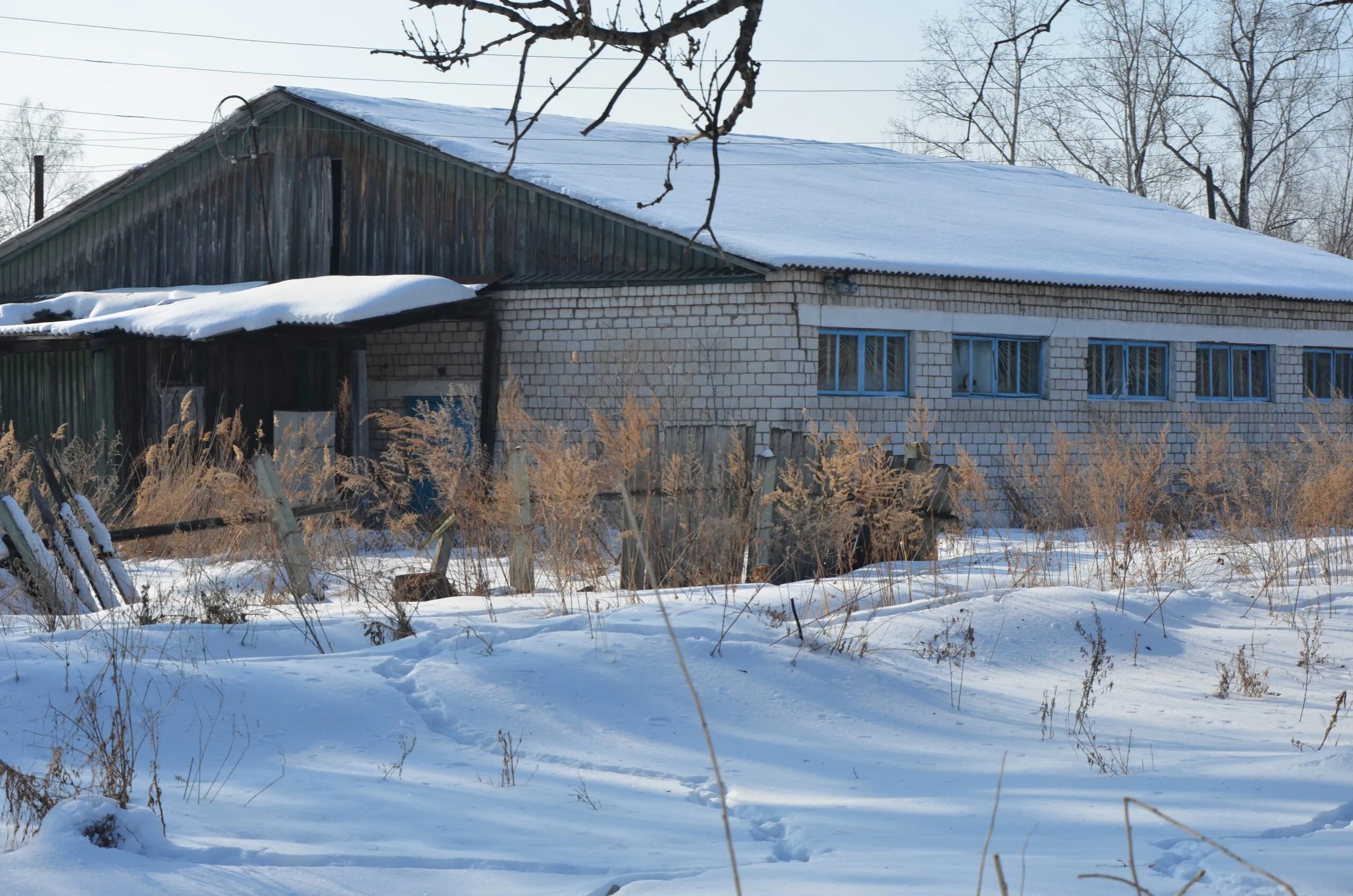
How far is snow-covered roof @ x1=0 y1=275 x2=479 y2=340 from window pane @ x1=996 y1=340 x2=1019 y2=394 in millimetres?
6439

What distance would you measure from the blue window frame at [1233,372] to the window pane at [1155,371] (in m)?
0.64

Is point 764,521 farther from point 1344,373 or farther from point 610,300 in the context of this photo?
point 1344,373

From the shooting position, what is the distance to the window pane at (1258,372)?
1962cm

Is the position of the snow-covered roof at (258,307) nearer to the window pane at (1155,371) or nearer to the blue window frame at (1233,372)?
the window pane at (1155,371)

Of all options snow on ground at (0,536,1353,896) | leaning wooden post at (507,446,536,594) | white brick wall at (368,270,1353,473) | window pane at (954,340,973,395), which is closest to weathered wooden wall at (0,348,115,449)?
white brick wall at (368,270,1353,473)

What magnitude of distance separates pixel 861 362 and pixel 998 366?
7.57ft

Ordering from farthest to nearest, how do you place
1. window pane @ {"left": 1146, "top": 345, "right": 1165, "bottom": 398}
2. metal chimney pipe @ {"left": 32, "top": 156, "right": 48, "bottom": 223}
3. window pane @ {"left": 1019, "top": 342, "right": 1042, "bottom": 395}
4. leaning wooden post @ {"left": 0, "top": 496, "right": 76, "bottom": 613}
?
metal chimney pipe @ {"left": 32, "top": 156, "right": 48, "bottom": 223} < window pane @ {"left": 1146, "top": 345, "right": 1165, "bottom": 398} < window pane @ {"left": 1019, "top": 342, "right": 1042, "bottom": 395} < leaning wooden post @ {"left": 0, "top": 496, "right": 76, "bottom": 613}

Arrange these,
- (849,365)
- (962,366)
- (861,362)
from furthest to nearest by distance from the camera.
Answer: (962,366) → (861,362) → (849,365)

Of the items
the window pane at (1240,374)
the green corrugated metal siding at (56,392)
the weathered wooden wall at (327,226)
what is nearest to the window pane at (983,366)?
the weathered wooden wall at (327,226)

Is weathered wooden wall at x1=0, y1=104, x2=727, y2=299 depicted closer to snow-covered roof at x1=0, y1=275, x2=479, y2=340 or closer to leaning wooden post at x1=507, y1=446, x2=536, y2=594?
snow-covered roof at x1=0, y1=275, x2=479, y2=340

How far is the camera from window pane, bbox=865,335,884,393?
15773mm

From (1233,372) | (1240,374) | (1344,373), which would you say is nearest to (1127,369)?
(1233,372)

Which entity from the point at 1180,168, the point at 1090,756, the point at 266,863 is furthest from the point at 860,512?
the point at 1180,168

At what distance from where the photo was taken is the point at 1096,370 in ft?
58.6
